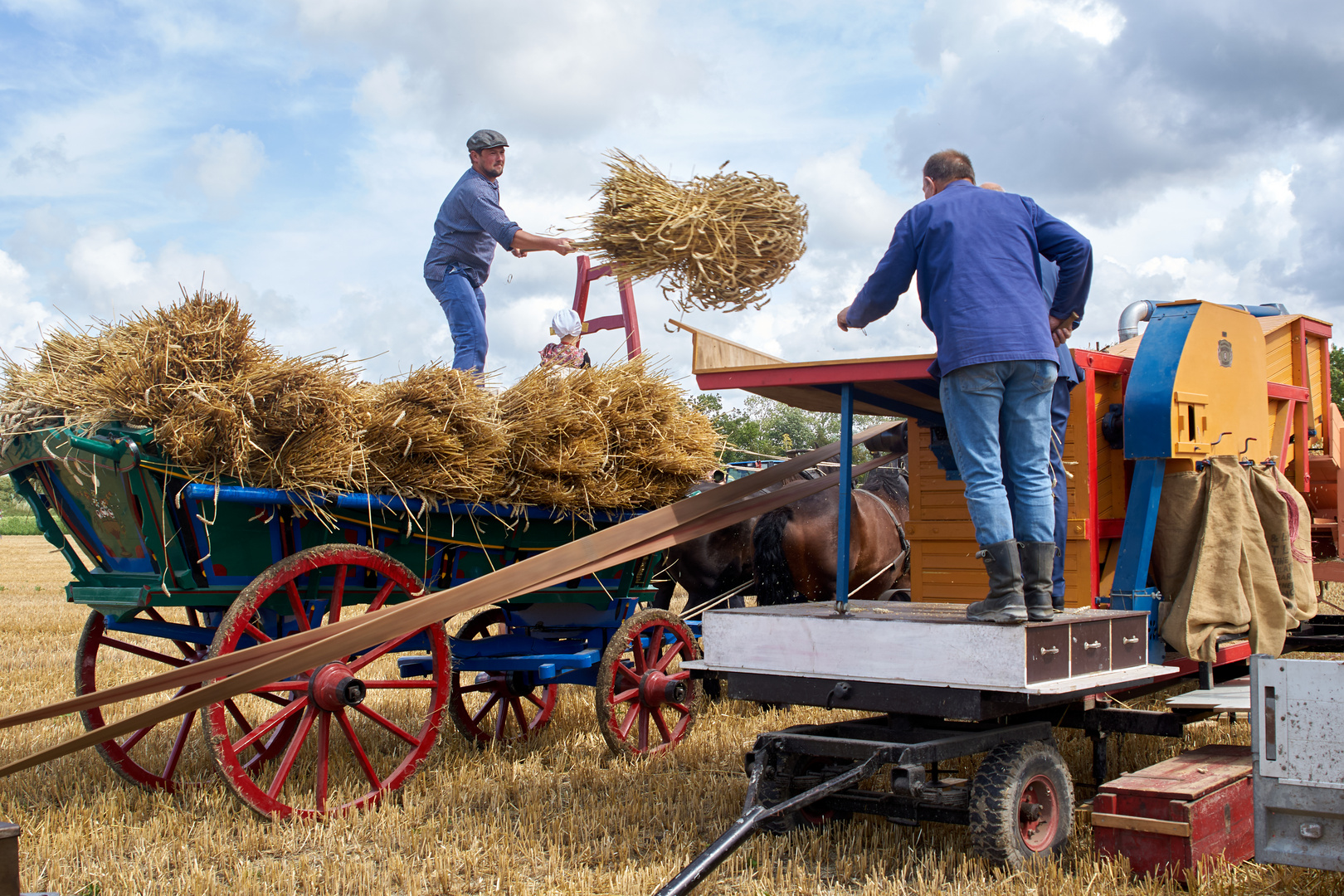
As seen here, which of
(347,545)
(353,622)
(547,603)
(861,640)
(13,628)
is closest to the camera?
(861,640)

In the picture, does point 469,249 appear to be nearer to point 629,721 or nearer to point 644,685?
point 644,685

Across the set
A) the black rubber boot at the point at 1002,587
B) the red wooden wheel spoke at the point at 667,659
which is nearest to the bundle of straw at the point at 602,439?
the red wooden wheel spoke at the point at 667,659

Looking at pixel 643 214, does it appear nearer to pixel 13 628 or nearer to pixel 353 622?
pixel 353 622

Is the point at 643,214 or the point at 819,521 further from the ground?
the point at 643,214

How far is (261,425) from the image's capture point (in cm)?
454

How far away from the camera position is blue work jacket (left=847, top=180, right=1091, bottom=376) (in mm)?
3990

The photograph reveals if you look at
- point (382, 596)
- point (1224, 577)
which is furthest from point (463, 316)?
point (1224, 577)

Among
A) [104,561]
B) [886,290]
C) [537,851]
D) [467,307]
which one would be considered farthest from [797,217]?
[104,561]

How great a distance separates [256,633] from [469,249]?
2.78 m

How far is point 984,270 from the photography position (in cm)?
401

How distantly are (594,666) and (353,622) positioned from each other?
7.43 feet

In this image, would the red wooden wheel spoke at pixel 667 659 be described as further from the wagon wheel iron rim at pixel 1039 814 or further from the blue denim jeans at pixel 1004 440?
the blue denim jeans at pixel 1004 440

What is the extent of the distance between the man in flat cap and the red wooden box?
12.9 ft

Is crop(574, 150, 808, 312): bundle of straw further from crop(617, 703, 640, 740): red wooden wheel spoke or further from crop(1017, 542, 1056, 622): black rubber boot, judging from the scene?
crop(617, 703, 640, 740): red wooden wheel spoke
